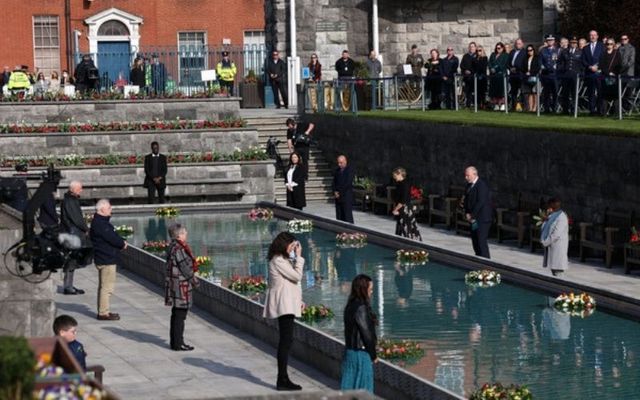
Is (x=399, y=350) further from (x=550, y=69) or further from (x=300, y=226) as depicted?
(x=550, y=69)

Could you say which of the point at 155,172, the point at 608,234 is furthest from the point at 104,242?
the point at 155,172

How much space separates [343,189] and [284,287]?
14339 mm

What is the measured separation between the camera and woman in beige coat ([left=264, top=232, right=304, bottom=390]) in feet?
58.2

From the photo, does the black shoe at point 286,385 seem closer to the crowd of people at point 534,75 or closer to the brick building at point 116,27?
the crowd of people at point 534,75

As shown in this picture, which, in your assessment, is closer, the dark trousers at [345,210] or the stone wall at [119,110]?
the dark trousers at [345,210]

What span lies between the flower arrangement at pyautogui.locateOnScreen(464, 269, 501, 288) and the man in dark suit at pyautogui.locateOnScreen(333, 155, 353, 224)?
772cm

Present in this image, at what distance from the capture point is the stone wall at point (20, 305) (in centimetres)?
1952

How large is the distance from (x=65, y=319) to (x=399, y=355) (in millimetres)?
4206

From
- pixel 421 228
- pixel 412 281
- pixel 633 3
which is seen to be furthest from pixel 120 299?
pixel 633 3

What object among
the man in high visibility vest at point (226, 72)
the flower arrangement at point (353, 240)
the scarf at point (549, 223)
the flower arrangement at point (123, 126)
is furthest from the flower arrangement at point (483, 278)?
the man in high visibility vest at point (226, 72)

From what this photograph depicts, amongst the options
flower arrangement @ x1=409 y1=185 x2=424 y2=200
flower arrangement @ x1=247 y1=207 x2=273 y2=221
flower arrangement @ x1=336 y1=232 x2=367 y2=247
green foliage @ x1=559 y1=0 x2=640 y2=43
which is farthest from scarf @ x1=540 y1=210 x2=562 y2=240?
green foliage @ x1=559 y1=0 x2=640 y2=43

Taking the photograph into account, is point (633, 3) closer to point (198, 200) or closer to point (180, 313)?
point (198, 200)

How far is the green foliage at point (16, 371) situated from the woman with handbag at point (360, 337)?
7.09 m

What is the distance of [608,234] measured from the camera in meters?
26.4
